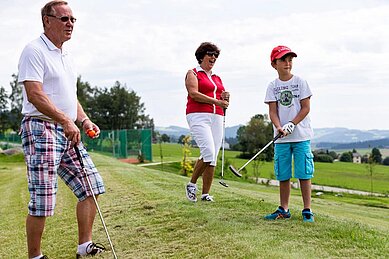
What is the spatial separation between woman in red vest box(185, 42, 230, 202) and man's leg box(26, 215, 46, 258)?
2.83 meters

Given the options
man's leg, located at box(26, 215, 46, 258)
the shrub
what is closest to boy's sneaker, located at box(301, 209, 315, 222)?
man's leg, located at box(26, 215, 46, 258)

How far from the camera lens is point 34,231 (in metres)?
4.92

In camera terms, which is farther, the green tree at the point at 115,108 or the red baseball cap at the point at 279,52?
the green tree at the point at 115,108

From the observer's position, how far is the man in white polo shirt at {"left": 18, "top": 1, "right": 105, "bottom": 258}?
186 inches

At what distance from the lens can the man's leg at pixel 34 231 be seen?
489cm

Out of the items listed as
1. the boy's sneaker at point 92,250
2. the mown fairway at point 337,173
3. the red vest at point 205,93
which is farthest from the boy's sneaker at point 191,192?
the mown fairway at point 337,173

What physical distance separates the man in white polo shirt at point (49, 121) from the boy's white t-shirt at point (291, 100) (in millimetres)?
2201

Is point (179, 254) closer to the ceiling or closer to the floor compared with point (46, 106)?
closer to the floor

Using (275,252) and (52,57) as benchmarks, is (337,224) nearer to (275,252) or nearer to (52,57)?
(275,252)

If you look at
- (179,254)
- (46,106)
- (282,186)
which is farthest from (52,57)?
(282,186)

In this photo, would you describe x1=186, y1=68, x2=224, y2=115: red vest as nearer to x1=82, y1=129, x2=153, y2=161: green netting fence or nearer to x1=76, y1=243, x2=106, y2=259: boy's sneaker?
x1=76, y1=243, x2=106, y2=259: boy's sneaker

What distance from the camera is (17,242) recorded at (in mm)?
6664

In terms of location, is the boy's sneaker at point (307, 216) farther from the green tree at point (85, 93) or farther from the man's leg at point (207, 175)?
the green tree at point (85, 93)

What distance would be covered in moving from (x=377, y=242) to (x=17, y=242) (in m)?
4.00
